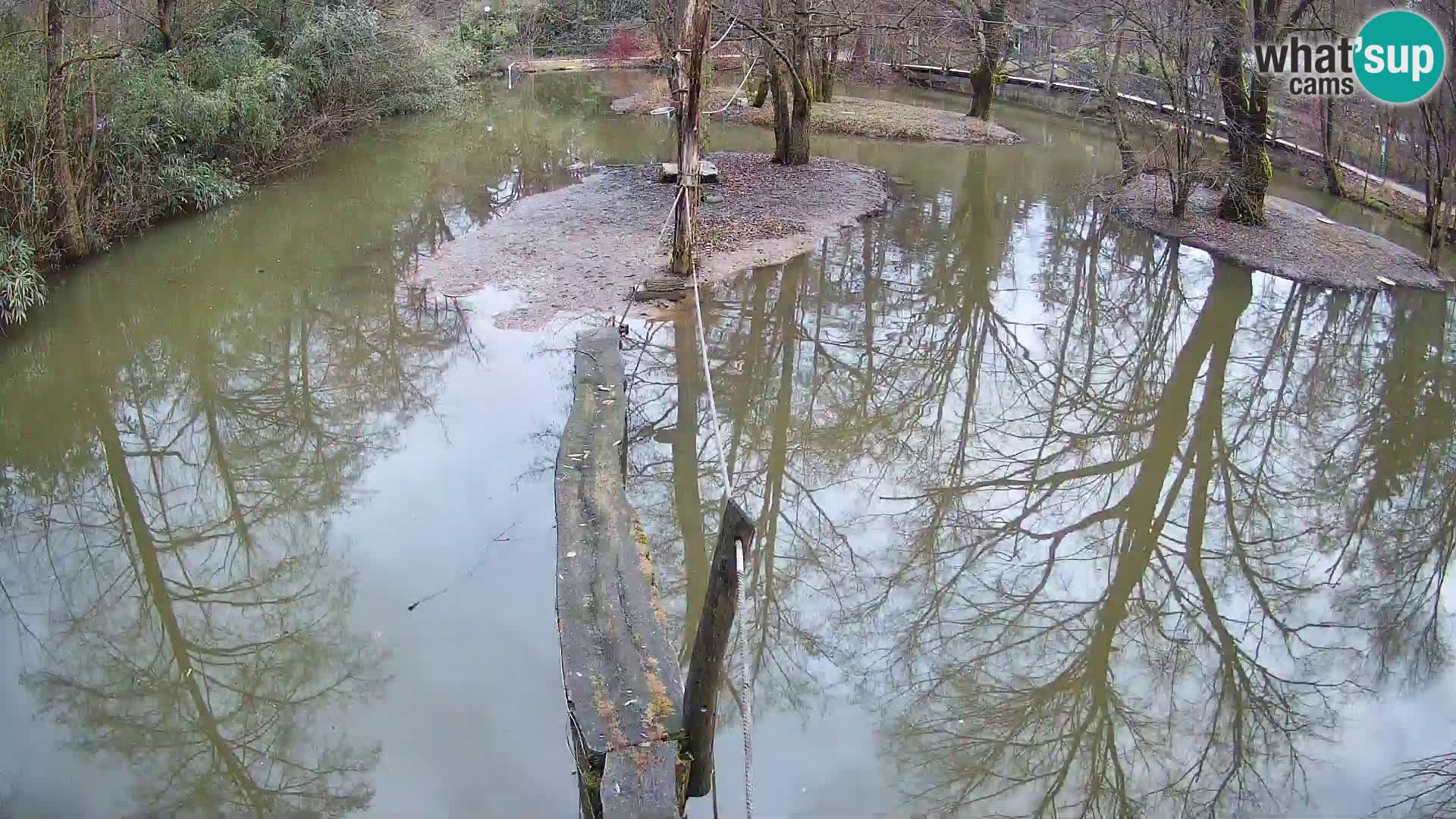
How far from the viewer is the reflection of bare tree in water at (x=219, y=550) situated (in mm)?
4715

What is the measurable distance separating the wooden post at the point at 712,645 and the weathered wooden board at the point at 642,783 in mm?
139

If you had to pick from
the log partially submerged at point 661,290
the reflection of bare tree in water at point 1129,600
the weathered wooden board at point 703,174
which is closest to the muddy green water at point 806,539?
the reflection of bare tree in water at point 1129,600

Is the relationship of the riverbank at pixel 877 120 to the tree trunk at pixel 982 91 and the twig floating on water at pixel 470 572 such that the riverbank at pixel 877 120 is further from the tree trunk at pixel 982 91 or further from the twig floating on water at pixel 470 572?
the twig floating on water at pixel 470 572

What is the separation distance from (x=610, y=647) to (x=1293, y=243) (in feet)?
36.9

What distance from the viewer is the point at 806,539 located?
6492 millimetres

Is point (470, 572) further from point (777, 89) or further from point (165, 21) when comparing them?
point (165, 21)

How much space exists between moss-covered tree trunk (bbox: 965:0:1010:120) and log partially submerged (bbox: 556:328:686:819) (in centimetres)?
1613

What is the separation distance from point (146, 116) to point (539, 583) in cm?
952

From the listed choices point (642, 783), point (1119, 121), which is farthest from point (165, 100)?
point (1119, 121)

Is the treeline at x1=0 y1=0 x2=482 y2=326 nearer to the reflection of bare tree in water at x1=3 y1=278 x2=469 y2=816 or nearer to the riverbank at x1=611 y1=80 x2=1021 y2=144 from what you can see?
the reflection of bare tree in water at x1=3 y1=278 x2=469 y2=816

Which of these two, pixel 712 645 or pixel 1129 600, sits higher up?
pixel 712 645

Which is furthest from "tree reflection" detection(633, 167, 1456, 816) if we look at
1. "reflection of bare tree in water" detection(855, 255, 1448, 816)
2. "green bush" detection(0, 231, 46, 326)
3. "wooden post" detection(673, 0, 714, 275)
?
"green bush" detection(0, 231, 46, 326)

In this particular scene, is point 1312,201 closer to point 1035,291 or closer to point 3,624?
point 1035,291

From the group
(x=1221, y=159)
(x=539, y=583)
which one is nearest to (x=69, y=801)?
(x=539, y=583)
